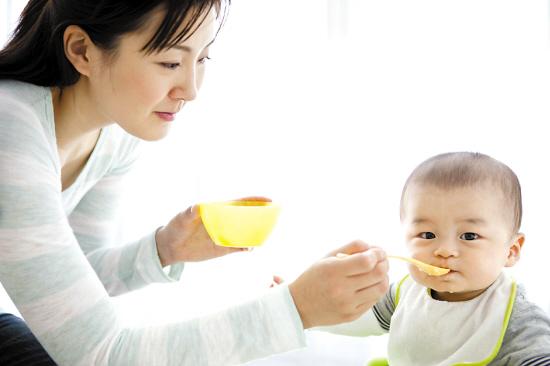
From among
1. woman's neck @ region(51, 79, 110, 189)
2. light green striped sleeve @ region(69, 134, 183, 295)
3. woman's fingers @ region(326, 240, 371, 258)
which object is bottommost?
light green striped sleeve @ region(69, 134, 183, 295)

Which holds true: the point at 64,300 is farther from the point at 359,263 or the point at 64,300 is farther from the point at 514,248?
the point at 514,248

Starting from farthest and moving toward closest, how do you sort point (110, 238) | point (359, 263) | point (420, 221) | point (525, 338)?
point (110, 238)
point (420, 221)
point (525, 338)
point (359, 263)

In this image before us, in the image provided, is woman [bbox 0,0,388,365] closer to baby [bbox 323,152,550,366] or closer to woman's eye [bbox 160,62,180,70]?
woman's eye [bbox 160,62,180,70]

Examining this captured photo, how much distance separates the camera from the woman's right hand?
1.03 meters

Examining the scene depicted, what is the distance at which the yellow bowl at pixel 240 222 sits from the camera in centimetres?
132

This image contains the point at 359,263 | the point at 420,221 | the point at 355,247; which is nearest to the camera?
the point at 359,263

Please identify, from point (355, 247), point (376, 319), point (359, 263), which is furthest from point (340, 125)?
point (359, 263)

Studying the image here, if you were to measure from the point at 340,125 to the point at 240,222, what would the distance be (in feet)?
3.11

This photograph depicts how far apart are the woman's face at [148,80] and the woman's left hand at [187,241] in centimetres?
23

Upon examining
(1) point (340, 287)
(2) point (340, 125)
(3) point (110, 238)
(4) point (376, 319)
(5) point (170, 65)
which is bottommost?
(4) point (376, 319)

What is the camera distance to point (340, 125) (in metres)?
2.20

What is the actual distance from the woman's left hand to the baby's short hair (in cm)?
48

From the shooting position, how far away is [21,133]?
123 centimetres

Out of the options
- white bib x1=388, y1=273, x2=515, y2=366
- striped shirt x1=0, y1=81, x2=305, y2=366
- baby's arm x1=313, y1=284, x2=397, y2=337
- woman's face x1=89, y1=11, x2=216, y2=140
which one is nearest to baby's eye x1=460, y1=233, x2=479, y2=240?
white bib x1=388, y1=273, x2=515, y2=366
